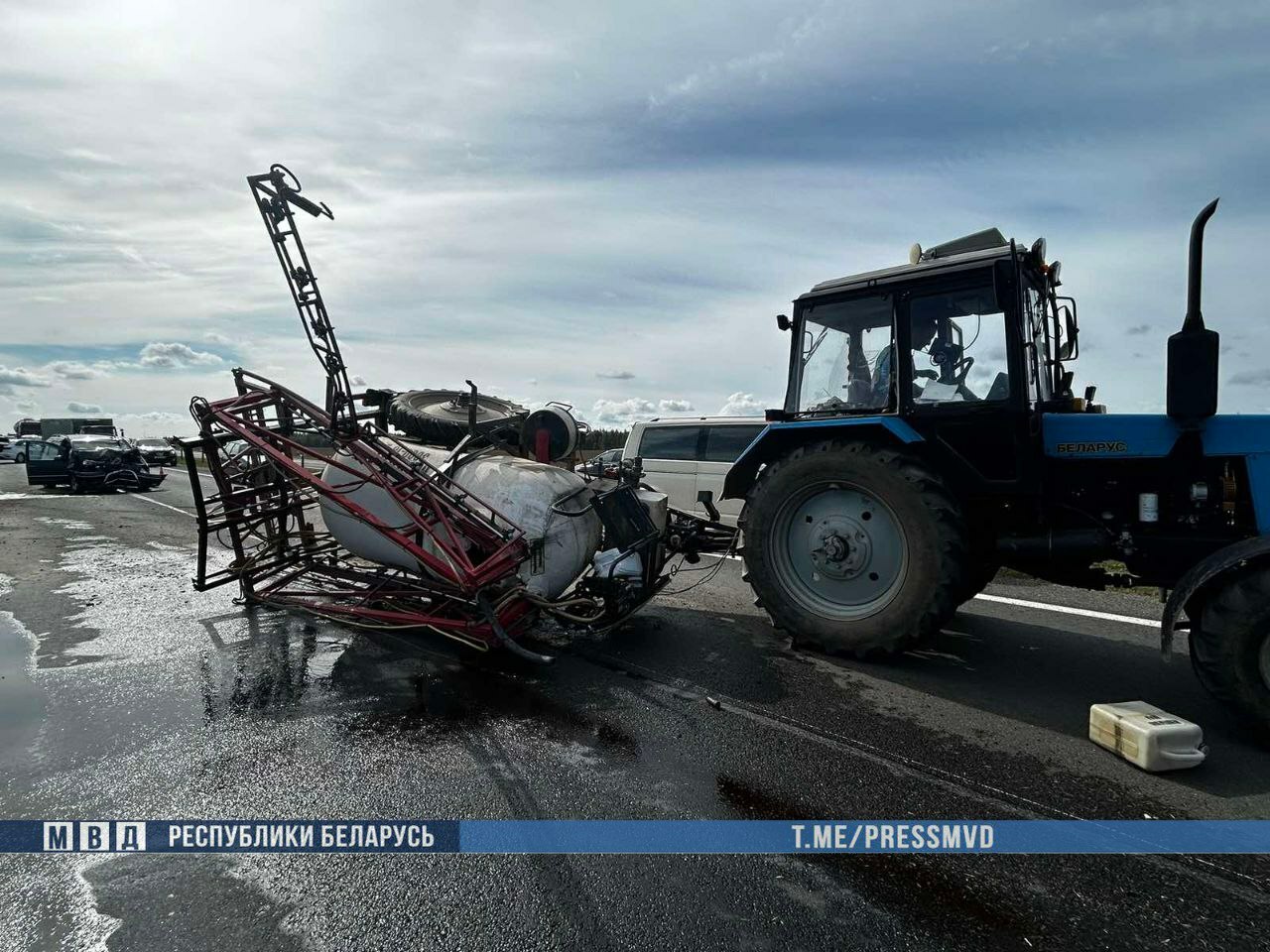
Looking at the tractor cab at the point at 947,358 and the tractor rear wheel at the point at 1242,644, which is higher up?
the tractor cab at the point at 947,358

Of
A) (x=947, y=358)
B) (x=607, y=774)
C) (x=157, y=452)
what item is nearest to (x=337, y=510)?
(x=607, y=774)

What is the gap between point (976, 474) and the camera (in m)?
4.39

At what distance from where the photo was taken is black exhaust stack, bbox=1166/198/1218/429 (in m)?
3.43

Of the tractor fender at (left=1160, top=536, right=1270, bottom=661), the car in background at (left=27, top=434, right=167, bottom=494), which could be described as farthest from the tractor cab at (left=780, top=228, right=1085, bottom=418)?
the car in background at (left=27, top=434, right=167, bottom=494)

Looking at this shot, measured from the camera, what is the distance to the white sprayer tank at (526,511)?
5020mm

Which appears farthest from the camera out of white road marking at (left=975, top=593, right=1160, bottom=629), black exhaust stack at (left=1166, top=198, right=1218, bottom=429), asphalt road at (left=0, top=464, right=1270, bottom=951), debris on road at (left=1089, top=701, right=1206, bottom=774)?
white road marking at (left=975, top=593, right=1160, bottom=629)

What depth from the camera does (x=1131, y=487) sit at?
4.20 meters

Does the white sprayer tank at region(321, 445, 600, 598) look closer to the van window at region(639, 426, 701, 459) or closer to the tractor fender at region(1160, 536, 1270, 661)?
the tractor fender at region(1160, 536, 1270, 661)

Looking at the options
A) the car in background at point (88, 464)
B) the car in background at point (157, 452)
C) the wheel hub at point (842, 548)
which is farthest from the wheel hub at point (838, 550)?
the car in background at point (157, 452)

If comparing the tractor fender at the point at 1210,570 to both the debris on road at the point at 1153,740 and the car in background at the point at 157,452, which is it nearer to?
the debris on road at the point at 1153,740

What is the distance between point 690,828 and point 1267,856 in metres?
2.01

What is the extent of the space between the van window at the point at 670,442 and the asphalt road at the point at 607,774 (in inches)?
151

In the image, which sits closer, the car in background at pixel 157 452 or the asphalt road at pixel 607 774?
the asphalt road at pixel 607 774

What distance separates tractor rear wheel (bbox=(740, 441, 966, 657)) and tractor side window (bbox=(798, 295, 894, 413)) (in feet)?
1.52
